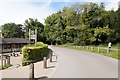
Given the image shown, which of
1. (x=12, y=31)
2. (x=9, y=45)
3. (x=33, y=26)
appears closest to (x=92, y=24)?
(x=9, y=45)

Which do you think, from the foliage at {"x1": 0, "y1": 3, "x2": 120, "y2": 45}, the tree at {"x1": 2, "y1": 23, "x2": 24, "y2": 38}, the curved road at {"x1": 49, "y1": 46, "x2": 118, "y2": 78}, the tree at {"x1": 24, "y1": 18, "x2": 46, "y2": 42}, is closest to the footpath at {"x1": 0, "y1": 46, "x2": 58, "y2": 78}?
the curved road at {"x1": 49, "y1": 46, "x2": 118, "y2": 78}

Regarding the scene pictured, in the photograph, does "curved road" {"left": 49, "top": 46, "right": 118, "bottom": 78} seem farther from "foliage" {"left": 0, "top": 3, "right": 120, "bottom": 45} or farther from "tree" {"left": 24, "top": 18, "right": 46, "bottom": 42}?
"tree" {"left": 24, "top": 18, "right": 46, "bottom": 42}

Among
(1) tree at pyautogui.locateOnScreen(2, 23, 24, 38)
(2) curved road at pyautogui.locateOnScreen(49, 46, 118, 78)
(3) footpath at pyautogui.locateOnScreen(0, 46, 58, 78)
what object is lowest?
(3) footpath at pyautogui.locateOnScreen(0, 46, 58, 78)

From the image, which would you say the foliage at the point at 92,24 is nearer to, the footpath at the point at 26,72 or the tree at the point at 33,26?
the tree at the point at 33,26

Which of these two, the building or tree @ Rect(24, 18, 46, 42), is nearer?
the building

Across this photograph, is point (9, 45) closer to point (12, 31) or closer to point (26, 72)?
point (12, 31)

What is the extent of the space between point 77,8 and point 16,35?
47029mm

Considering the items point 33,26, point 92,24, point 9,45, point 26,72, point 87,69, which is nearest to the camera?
point 87,69

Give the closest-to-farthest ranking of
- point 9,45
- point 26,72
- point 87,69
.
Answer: point 87,69 < point 26,72 < point 9,45

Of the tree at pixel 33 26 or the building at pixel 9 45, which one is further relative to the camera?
the tree at pixel 33 26

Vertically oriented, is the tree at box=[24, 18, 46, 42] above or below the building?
above

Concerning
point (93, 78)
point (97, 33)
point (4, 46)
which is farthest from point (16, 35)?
point (93, 78)

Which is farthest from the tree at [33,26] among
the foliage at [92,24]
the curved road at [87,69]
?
the curved road at [87,69]

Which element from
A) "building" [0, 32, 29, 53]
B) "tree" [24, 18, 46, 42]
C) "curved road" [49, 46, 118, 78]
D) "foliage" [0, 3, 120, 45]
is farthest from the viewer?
"tree" [24, 18, 46, 42]
